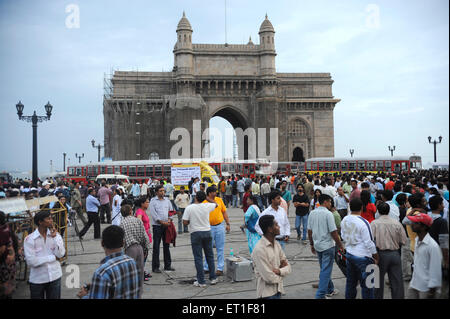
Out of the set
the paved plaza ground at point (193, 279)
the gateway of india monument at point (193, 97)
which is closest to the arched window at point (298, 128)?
the gateway of india monument at point (193, 97)

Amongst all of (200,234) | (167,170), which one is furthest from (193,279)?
(167,170)

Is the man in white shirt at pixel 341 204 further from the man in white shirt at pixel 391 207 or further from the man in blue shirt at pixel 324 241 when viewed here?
the man in blue shirt at pixel 324 241

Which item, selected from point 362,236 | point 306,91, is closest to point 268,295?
point 362,236

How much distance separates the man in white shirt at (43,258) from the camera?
463 centimetres

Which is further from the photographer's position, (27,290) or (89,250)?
(89,250)

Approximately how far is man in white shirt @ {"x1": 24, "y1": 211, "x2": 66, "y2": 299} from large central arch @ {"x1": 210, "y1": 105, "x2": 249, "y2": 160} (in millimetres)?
41002

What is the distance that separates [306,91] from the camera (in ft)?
161

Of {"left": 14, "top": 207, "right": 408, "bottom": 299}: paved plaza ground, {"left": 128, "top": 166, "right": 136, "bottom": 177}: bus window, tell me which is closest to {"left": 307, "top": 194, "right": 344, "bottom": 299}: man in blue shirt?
{"left": 14, "top": 207, "right": 408, "bottom": 299}: paved plaza ground

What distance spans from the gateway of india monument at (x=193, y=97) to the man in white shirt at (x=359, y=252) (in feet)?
125
